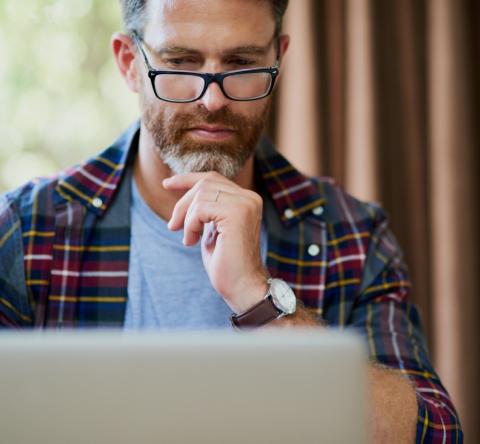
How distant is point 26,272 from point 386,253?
727 millimetres

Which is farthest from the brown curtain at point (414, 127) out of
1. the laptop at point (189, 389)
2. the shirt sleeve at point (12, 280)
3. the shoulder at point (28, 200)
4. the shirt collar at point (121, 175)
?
the laptop at point (189, 389)

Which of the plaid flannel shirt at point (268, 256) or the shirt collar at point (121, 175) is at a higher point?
the shirt collar at point (121, 175)

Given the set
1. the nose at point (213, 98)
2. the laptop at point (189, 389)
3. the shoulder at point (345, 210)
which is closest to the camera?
the laptop at point (189, 389)

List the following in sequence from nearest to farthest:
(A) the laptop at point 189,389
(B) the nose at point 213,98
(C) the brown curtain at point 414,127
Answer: (A) the laptop at point 189,389
(B) the nose at point 213,98
(C) the brown curtain at point 414,127

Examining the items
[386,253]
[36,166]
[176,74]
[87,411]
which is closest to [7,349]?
[87,411]

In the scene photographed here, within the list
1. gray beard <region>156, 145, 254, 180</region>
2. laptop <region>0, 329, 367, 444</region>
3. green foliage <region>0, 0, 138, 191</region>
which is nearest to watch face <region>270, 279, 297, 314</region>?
gray beard <region>156, 145, 254, 180</region>

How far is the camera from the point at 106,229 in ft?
4.99

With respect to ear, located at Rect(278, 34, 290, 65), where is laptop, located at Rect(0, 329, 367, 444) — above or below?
below

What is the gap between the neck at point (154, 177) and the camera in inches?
61.0

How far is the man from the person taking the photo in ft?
4.25

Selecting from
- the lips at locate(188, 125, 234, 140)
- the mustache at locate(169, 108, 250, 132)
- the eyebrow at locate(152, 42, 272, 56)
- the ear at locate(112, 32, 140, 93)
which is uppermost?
the eyebrow at locate(152, 42, 272, 56)

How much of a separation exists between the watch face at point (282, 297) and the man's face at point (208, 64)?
0.25 metres

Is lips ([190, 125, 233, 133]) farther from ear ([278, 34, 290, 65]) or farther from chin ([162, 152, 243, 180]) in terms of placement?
ear ([278, 34, 290, 65])

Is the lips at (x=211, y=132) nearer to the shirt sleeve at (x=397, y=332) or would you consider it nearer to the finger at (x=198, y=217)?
the finger at (x=198, y=217)
